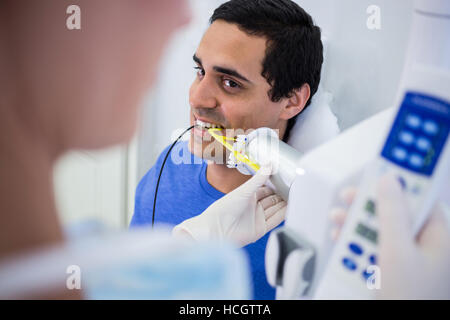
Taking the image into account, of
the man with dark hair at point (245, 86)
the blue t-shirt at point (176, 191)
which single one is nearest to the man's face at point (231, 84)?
the man with dark hair at point (245, 86)

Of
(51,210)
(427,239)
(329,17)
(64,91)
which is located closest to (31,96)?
(64,91)

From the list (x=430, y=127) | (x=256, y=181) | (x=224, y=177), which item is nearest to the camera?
(x=430, y=127)

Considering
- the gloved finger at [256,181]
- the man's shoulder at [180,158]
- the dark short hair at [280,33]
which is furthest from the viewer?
the man's shoulder at [180,158]

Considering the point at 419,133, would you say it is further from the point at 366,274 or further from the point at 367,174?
the point at 366,274

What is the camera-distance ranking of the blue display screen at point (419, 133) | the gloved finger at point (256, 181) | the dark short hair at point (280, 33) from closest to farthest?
the blue display screen at point (419, 133) < the gloved finger at point (256, 181) < the dark short hair at point (280, 33)

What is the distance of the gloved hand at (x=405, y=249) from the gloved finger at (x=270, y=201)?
34 centimetres

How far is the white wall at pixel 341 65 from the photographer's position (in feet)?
2.89

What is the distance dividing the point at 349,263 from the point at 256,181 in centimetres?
32

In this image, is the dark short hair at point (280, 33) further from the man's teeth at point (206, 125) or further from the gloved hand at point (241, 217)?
the gloved hand at point (241, 217)

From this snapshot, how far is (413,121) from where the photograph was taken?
18.6 inches

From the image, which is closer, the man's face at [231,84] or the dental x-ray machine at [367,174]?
the dental x-ray machine at [367,174]

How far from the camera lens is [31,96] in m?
0.53

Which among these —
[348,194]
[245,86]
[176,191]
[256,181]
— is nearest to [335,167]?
[348,194]

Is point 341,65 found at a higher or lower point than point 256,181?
higher
